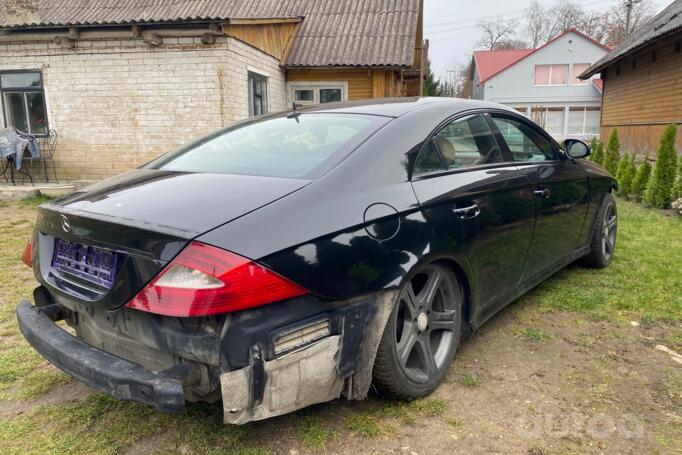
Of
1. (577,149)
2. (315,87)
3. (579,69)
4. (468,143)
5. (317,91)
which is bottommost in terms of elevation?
(577,149)

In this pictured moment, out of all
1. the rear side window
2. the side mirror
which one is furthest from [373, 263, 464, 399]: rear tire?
the side mirror

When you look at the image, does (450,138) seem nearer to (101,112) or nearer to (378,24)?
(101,112)

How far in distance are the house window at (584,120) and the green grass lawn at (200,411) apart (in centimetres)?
3607

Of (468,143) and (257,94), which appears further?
(257,94)

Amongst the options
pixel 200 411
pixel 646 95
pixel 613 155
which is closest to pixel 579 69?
pixel 646 95

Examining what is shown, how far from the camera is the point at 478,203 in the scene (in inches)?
106

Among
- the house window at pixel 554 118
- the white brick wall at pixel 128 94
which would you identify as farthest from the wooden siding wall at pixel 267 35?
the house window at pixel 554 118

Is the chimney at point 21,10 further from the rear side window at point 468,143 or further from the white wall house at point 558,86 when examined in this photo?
the white wall house at point 558,86

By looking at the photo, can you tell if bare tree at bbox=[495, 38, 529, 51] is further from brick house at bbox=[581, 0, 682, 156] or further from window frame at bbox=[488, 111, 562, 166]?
window frame at bbox=[488, 111, 562, 166]

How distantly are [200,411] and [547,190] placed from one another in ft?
8.18

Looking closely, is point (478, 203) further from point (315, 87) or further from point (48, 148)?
point (315, 87)

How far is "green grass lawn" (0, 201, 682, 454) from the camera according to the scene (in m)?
2.15

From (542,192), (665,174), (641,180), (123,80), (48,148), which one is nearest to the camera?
(542,192)

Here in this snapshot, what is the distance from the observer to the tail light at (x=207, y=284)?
1.70 m
